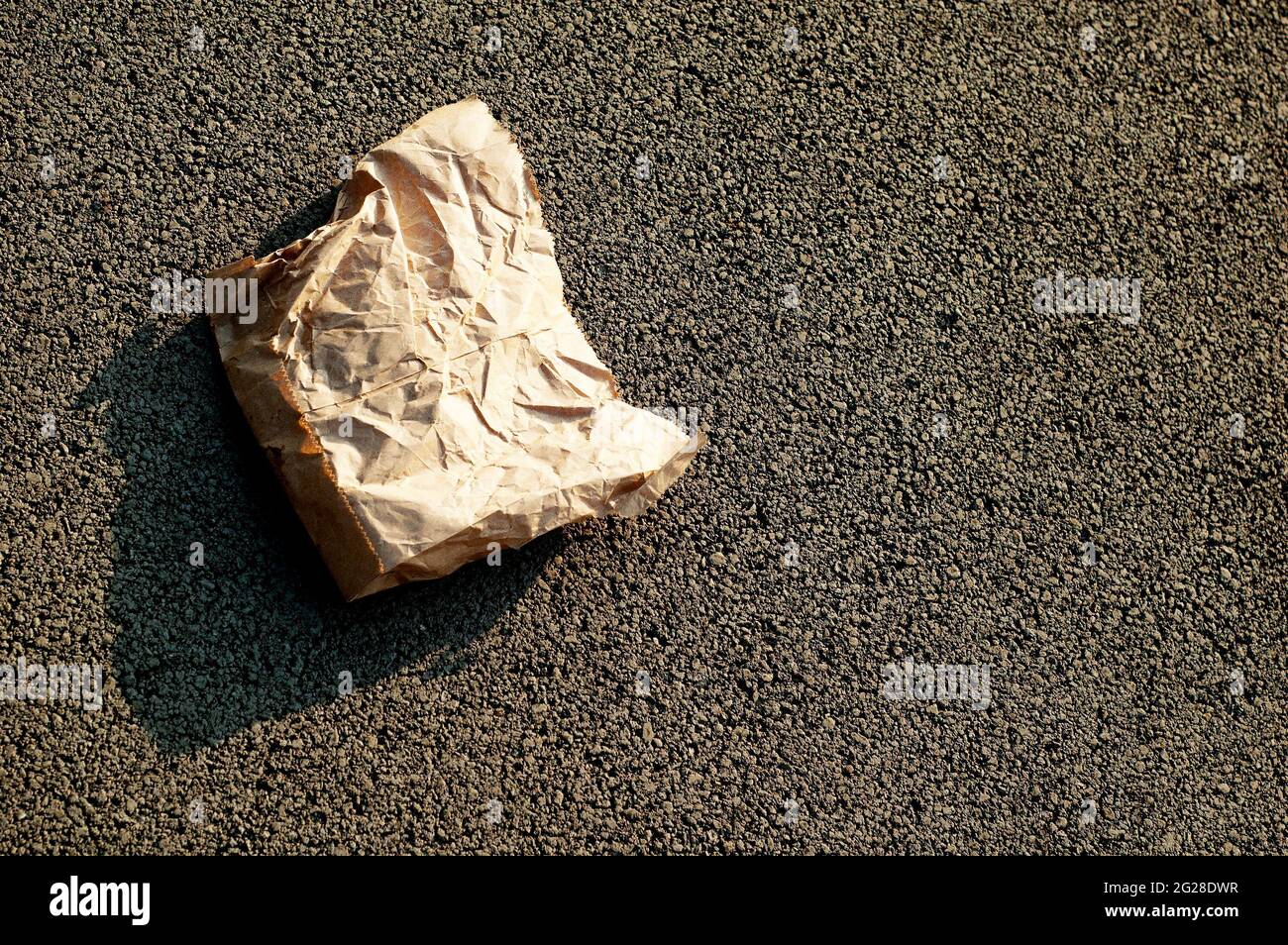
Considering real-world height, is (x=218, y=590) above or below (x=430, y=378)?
below

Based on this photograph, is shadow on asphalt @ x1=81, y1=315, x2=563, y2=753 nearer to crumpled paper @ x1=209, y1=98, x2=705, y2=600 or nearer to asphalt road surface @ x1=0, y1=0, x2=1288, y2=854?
asphalt road surface @ x1=0, y1=0, x2=1288, y2=854

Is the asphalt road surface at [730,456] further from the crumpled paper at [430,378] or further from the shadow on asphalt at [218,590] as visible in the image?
the crumpled paper at [430,378]

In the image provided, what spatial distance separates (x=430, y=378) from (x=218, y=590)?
69 centimetres

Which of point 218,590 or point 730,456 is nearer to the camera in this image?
point 218,590

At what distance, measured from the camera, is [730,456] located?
255 centimetres

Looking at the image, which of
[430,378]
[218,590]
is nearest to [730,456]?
[430,378]

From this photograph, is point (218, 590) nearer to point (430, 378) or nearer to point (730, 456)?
point (430, 378)

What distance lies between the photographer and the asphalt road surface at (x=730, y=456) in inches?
90.4

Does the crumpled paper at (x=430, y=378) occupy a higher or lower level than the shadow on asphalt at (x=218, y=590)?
higher

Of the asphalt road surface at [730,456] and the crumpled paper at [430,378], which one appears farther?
the asphalt road surface at [730,456]

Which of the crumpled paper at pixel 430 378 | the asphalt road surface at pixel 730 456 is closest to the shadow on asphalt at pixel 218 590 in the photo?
the asphalt road surface at pixel 730 456

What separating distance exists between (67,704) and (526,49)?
194 cm

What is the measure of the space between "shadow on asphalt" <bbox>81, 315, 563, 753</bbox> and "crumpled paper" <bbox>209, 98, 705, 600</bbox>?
127mm

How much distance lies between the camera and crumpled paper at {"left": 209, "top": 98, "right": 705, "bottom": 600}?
2.17 meters
